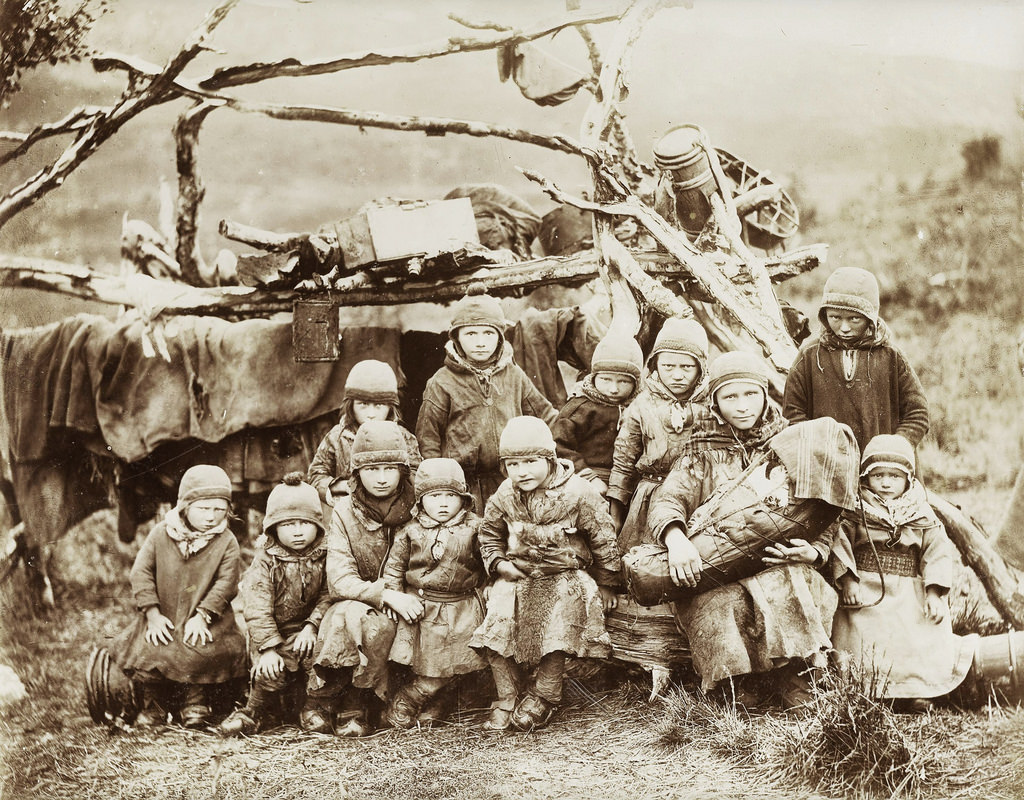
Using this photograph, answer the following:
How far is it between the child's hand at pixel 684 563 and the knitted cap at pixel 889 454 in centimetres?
76

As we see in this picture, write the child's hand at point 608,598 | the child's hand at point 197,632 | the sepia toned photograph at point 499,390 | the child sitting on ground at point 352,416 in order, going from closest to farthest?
the sepia toned photograph at point 499,390, the child's hand at point 608,598, the child's hand at point 197,632, the child sitting on ground at point 352,416

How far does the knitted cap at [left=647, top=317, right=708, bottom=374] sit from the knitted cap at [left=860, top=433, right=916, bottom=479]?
0.73m

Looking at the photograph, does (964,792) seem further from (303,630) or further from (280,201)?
(280,201)

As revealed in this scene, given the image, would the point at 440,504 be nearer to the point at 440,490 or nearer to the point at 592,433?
the point at 440,490

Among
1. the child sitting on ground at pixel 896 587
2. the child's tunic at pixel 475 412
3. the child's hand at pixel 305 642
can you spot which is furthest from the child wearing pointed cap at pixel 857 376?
the child's hand at pixel 305 642

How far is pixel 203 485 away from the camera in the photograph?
185 inches

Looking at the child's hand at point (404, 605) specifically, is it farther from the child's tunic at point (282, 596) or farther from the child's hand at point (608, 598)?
the child's hand at point (608, 598)

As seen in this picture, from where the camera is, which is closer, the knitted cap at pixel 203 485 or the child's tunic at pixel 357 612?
the child's tunic at pixel 357 612

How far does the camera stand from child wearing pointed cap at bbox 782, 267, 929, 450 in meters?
→ 4.53

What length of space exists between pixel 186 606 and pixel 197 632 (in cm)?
12

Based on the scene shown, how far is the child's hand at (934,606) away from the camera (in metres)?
4.34

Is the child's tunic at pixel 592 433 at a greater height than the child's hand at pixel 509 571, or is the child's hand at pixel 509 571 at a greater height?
the child's tunic at pixel 592 433

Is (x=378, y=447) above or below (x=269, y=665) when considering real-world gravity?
above

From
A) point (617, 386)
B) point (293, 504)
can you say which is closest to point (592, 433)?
point (617, 386)
